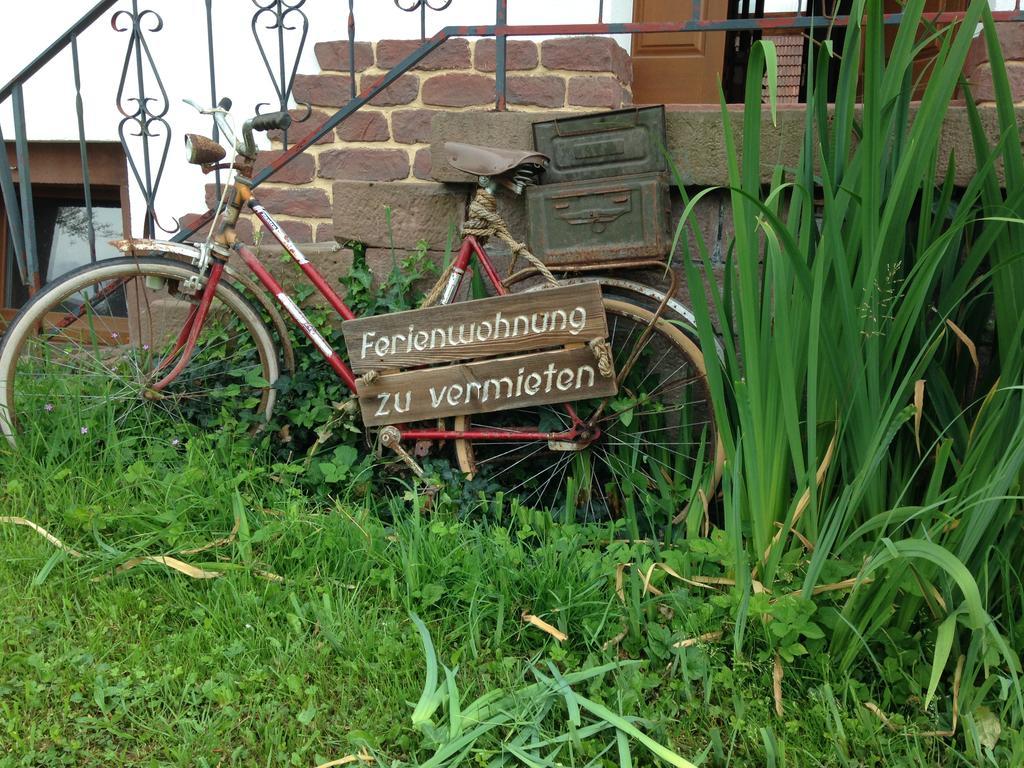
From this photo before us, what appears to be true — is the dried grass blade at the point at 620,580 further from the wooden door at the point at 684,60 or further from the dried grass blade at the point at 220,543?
the wooden door at the point at 684,60

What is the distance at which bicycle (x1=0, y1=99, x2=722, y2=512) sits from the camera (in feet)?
7.89

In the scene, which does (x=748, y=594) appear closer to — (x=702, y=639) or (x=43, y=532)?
(x=702, y=639)

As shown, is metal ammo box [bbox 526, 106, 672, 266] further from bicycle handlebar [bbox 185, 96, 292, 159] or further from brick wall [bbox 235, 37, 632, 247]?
brick wall [bbox 235, 37, 632, 247]

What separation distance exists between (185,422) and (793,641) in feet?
5.78

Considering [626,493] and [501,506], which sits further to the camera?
[626,493]

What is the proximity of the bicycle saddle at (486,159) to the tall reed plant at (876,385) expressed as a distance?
2.33 ft

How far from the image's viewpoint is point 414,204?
9.00 ft

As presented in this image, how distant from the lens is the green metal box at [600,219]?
236 centimetres

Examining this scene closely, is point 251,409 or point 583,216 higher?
point 583,216

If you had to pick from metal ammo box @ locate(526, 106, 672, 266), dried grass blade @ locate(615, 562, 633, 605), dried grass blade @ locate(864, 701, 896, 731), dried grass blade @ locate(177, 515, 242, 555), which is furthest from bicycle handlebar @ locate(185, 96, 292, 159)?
dried grass blade @ locate(864, 701, 896, 731)

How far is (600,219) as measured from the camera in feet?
7.87

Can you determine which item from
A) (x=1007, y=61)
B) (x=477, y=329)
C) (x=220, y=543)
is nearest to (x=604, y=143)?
(x=477, y=329)

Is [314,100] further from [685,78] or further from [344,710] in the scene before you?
[344,710]

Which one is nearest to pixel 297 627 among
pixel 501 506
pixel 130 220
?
pixel 501 506
